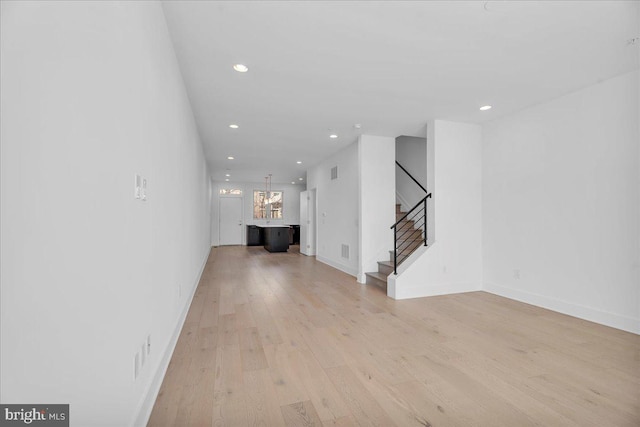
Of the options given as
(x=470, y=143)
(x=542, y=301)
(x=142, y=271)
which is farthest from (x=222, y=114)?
(x=542, y=301)

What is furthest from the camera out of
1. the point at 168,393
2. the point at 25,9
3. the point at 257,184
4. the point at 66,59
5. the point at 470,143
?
the point at 257,184

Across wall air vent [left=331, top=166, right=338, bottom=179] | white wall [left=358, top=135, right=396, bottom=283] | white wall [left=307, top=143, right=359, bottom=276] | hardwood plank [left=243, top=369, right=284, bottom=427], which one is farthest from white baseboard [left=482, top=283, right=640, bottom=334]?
wall air vent [left=331, top=166, right=338, bottom=179]

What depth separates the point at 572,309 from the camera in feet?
11.5

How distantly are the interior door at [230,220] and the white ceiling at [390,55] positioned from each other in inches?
305

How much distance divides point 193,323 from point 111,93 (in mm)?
2677

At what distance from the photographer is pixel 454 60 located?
2.78 metres

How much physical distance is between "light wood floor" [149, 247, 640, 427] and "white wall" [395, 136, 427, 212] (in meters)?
3.09

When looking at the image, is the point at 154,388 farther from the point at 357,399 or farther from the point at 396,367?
the point at 396,367

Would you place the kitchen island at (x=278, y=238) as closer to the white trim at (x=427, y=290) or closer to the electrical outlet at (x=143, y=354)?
the white trim at (x=427, y=290)

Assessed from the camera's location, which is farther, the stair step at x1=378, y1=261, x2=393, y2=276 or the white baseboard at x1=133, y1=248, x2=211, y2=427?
the stair step at x1=378, y1=261, x2=393, y2=276

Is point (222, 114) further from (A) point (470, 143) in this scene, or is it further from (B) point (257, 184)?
(B) point (257, 184)

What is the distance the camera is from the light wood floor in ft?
5.69

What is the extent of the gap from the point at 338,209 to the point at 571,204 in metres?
4.09

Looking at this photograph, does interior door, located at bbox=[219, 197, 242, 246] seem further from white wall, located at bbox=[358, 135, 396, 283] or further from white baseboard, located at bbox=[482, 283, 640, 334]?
white baseboard, located at bbox=[482, 283, 640, 334]
